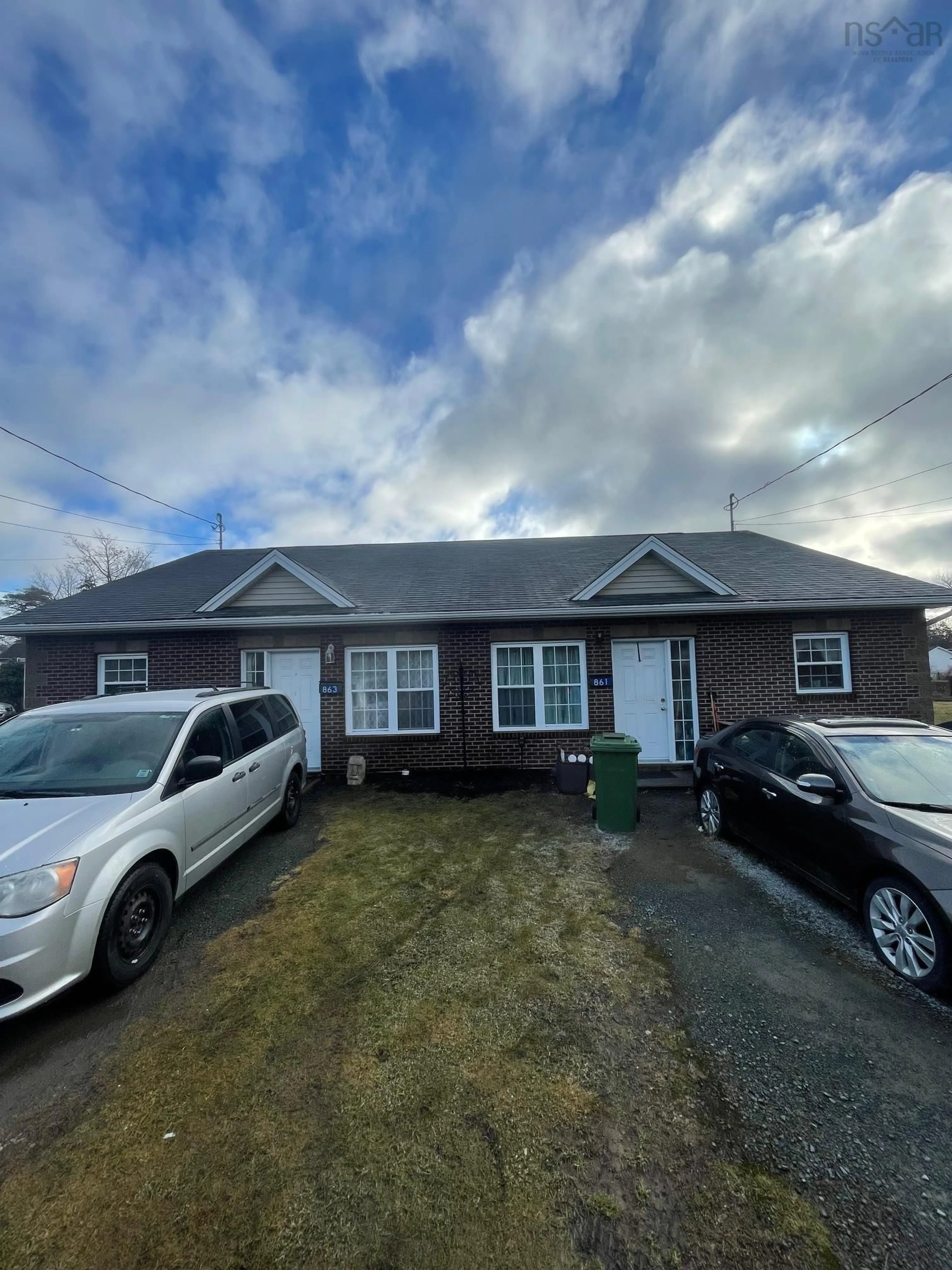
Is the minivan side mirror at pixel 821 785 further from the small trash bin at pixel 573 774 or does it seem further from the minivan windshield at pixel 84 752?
the minivan windshield at pixel 84 752

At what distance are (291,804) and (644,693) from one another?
609cm

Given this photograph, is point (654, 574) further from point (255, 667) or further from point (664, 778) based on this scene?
Answer: point (255, 667)

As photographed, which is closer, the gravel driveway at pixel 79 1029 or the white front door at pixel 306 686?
the gravel driveway at pixel 79 1029

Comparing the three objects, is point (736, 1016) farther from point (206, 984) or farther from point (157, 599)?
point (157, 599)

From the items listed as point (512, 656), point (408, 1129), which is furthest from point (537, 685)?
point (408, 1129)

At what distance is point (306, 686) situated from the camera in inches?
364

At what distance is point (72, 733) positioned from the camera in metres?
A: 4.12

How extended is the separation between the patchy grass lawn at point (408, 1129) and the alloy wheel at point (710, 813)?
8.36ft

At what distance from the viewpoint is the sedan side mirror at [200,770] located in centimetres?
387

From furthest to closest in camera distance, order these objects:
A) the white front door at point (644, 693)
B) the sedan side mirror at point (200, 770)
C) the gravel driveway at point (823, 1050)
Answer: the white front door at point (644, 693)
the sedan side mirror at point (200, 770)
the gravel driveway at point (823, 1050)

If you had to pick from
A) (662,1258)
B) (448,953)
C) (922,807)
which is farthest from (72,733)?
(922,807)

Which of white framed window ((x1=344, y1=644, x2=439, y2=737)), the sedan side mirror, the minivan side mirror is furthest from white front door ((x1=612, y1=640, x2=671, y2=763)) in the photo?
the sedan side mirror

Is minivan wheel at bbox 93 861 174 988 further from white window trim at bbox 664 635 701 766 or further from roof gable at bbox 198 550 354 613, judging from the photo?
white window trim at bbox 664 635 701 766

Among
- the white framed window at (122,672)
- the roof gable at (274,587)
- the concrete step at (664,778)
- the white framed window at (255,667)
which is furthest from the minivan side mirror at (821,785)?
the white framed window at (122,672)
